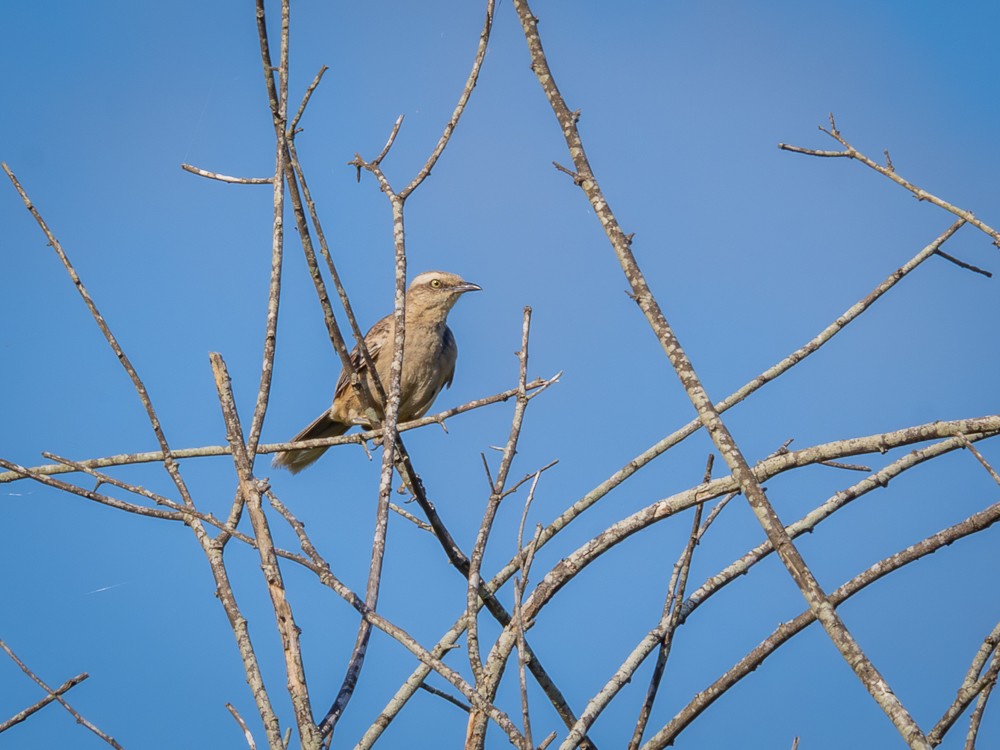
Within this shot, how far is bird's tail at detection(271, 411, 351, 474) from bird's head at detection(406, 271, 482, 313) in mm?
1155

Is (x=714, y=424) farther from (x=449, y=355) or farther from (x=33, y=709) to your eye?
(x=449, y=355)

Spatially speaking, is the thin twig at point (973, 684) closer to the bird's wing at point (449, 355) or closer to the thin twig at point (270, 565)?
the thin twig at point (270, 565)

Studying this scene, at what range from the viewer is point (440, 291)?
9.08 meters

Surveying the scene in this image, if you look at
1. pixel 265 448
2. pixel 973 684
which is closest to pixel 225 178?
pixel 265 448

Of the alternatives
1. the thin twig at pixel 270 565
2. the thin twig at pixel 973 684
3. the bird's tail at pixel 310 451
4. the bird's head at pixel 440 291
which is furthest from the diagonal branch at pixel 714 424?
the bird's head at pixel 440 291

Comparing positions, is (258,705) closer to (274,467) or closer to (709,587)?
(709,587)

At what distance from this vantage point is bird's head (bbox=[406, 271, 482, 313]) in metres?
9.05

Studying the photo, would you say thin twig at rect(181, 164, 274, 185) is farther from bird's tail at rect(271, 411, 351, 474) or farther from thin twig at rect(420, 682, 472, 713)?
bird's tail at rect(271, 411, 351, 474)

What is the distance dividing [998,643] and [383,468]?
70.8 inches

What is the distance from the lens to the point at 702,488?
11.4ft

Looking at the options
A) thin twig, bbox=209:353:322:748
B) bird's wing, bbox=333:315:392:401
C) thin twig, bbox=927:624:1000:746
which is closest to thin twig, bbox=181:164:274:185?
thin twig, bbox=209:353:322:748

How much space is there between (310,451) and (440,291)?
67.3 inches

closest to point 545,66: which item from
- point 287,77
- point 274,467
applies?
point 287,77

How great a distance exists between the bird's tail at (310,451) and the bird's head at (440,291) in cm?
116
